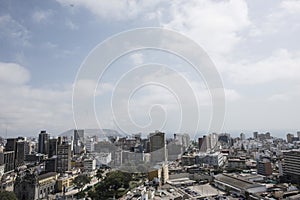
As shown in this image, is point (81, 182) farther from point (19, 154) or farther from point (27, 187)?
point (19, 154)

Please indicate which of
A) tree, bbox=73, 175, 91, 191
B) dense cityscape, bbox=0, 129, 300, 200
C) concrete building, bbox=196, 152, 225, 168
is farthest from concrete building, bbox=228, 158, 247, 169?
tree, bbox=73, 175, 91, 191

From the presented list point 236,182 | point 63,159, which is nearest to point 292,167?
point 236,182

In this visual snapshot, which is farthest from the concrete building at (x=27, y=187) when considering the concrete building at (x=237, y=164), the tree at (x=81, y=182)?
the concrete building at (x=237, y=164)

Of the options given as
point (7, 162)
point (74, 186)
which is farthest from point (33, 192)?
point (7, 162)

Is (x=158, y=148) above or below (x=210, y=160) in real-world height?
above

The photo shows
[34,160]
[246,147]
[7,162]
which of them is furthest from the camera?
[246,147]

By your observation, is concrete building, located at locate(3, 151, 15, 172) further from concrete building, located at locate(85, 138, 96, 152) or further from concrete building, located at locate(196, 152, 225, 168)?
concrete building, located at locate(196, 152, 225, 168)

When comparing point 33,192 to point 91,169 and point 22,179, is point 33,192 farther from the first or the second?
point 91,169
